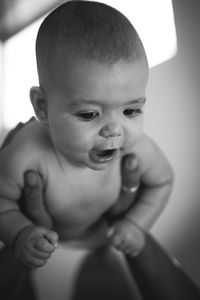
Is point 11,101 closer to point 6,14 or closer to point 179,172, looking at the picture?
point 6,14

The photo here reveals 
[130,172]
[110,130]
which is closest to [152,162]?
[130,172]

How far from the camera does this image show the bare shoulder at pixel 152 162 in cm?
46

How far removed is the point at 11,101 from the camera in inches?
17.4

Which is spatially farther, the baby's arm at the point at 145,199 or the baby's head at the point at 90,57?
the baby's arm at the point at 145,199

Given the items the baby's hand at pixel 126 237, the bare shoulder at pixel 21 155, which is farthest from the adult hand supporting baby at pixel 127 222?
the bare shoulder at pixel 21 155

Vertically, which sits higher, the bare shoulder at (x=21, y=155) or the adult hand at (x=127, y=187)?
the bare shoulder at (x=21, y=155)

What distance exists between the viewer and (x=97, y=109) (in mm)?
342

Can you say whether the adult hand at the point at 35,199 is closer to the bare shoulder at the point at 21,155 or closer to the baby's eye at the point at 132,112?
the bare shoulder at the point at 21,155

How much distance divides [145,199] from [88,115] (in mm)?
183

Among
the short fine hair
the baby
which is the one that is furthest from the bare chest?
the short fine hair

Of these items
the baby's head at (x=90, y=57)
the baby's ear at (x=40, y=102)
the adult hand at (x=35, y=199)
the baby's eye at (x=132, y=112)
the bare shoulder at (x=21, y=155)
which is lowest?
the adult hand at (x=35, y=199)

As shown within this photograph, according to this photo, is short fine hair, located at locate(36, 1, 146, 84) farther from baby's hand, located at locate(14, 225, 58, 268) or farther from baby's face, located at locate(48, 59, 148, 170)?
baby's hand, located at locate(14, 225, 58, 268)

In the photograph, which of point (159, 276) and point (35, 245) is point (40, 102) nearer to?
point (35, 245)

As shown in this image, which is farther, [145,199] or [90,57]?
[145,199]
